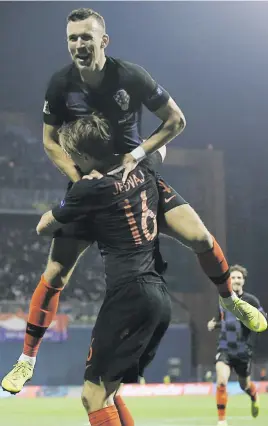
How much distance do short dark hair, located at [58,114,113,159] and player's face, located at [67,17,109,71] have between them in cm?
74

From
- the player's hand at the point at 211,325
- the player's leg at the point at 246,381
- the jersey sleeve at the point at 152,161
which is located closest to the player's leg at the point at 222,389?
the player's leg at the point at 246,381

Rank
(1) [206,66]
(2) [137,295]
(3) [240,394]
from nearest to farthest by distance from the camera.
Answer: (2) [137,295] < (3) [240,394] < (1) [206,66]

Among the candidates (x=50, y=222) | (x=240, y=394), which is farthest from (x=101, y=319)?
(x=240, y=394)

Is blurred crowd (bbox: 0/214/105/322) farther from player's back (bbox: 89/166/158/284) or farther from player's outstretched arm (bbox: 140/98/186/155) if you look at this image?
player's back (bbox: 89/166/158/284)

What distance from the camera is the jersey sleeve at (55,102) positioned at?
12.1 ft

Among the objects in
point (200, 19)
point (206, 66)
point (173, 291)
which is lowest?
point (173, 291)

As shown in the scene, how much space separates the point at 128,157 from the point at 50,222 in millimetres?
456

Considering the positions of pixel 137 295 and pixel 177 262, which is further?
pixel 177 262

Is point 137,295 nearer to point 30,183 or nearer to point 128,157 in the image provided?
point 128,157

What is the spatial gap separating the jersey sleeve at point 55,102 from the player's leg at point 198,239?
758 millimetres

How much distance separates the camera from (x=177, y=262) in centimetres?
1720

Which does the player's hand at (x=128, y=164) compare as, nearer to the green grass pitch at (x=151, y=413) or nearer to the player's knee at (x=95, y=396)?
the player's knee at (x=95, y=396)

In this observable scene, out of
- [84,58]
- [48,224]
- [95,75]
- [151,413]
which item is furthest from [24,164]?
[48,224]

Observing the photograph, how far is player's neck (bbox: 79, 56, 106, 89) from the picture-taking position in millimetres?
3629
